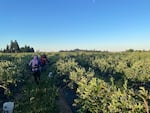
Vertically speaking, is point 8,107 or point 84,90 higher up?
point 84,90

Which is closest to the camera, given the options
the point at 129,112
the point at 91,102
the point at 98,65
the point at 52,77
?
the point at 129,112

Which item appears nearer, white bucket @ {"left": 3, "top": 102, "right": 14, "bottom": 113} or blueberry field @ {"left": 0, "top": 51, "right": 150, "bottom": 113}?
blueberry field @ {"left": 0, "top": 51, "right": 150, "bottom": 113}

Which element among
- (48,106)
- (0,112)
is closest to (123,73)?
(48,106)

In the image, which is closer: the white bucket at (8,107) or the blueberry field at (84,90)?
the blueberry field at (84,90)

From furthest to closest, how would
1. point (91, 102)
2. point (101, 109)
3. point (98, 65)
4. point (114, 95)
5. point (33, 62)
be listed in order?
1. point (98, 65)
2. point (33, 62)
3. point (91, 102)
4. point (101, 109)
5. point (114, 95)

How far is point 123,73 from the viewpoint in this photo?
22578 mm

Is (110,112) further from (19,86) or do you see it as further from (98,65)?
(98,65)

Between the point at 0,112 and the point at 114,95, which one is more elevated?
the point at 114,95

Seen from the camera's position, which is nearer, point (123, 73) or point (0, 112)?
point (0, 112)

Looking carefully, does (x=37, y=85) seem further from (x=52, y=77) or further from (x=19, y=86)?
(x=52, y=77)

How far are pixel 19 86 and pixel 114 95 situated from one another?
11418mm

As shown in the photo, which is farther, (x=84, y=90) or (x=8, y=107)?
(x=8, y=107)

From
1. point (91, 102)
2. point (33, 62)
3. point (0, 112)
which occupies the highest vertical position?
point (33, 62)

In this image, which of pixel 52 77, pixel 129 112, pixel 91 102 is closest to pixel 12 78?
pixel 52 77
